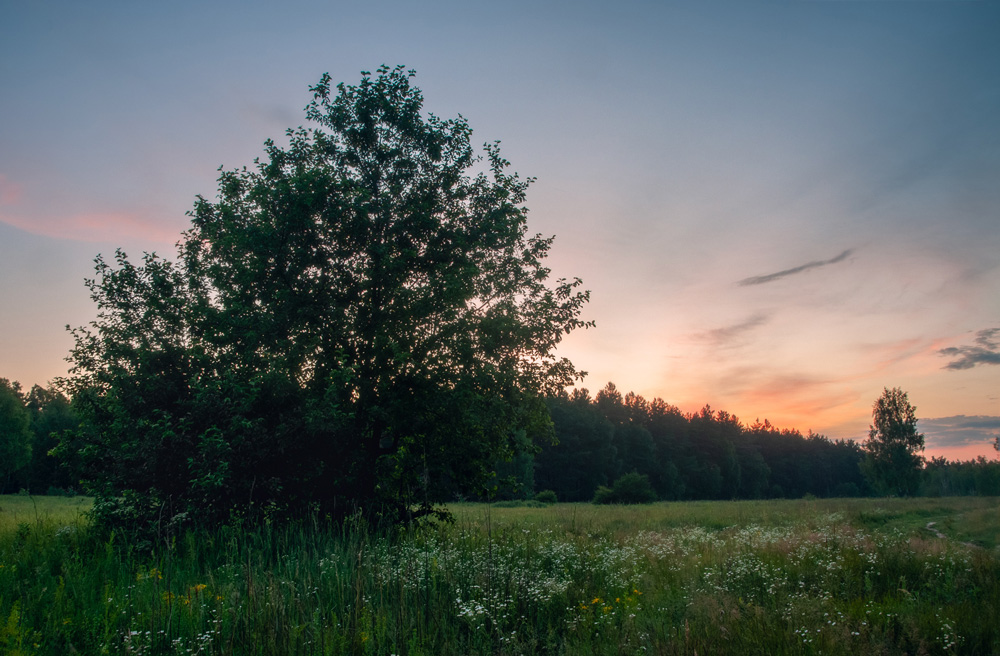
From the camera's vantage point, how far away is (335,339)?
14008 mm

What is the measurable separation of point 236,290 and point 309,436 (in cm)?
463

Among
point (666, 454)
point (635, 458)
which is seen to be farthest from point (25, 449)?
point (666, 454)

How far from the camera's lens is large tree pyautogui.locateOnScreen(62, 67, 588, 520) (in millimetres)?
11836

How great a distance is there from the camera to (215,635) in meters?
4.93

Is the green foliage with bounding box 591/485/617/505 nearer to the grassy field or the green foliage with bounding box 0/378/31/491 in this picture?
the grassy field

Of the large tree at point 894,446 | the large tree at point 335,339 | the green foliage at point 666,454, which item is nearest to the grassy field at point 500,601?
the large tree at point 335,339

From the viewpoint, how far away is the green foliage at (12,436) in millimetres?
55688

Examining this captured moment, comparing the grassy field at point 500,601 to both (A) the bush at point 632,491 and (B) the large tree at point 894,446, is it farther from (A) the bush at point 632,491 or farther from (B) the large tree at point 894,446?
(B) the large tree at point 894,446

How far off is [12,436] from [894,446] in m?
111

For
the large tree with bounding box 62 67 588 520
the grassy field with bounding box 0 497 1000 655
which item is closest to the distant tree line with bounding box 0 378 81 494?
the large tree with bounding box 62 67 588 520

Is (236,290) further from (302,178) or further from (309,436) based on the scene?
(309,436)

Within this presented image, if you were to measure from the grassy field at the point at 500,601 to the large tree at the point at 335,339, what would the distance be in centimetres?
241

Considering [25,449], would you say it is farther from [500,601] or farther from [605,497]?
[500,601]

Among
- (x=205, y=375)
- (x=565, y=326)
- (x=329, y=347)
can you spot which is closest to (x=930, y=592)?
(x=565, y=326)
